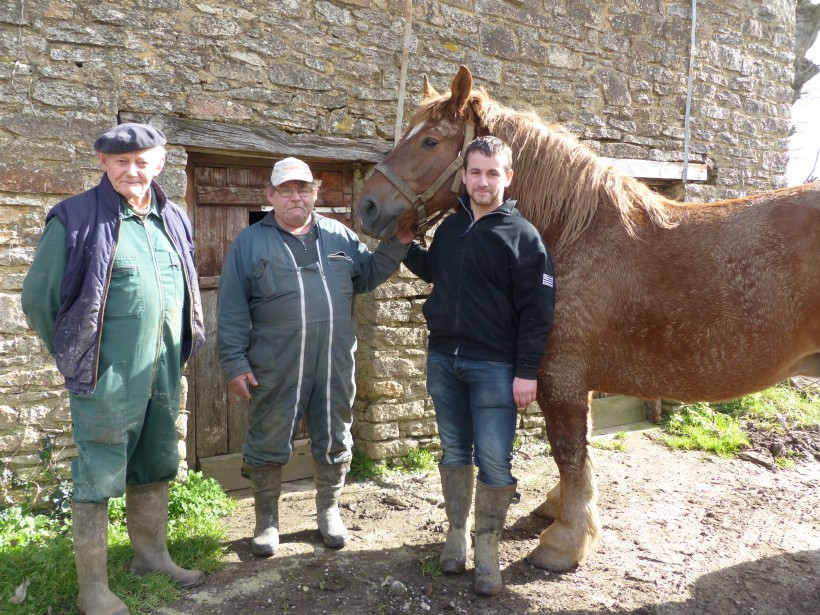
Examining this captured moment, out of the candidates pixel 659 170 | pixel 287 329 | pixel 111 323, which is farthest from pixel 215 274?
pixel 659 170

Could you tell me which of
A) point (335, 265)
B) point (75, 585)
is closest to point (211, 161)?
point (335, 265)

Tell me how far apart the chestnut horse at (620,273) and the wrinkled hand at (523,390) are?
304 millimetres

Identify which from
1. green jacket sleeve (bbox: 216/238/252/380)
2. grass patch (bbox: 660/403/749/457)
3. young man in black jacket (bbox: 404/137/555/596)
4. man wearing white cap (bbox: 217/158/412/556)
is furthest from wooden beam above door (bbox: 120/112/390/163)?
grass patch (bbox: 660/403/749/457)

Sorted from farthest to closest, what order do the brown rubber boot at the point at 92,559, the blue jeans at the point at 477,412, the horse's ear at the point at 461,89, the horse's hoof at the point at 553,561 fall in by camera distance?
the horse's hoof at the point at 553,561 < the horse's ear at the point at 461,89 < the blue jeans at the point at 477,412 < the brown rubber boot at the point at 92,559

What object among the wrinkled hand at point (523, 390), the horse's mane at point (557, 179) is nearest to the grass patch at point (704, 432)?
the horse's mane at point (557, 179)

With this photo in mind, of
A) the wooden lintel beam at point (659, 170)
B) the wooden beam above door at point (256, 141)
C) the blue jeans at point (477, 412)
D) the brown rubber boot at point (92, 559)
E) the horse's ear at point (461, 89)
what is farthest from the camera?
the wooden lintel beam at point (659, 170)

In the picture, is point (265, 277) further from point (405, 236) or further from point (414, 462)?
point (414, 462)

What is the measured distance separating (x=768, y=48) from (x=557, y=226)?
17.3 feet

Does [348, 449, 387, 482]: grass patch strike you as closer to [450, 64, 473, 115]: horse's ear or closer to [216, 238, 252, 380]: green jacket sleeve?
[216, 238, 252, 380]: green jacket sleeve

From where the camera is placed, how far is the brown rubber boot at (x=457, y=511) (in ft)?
10.4

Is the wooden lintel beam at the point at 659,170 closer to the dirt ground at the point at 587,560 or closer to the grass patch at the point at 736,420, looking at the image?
the grass patch at the point at 736,420

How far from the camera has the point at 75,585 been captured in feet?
9.55

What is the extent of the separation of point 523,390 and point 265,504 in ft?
5.35

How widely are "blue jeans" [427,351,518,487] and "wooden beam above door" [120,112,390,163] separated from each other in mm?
2036
